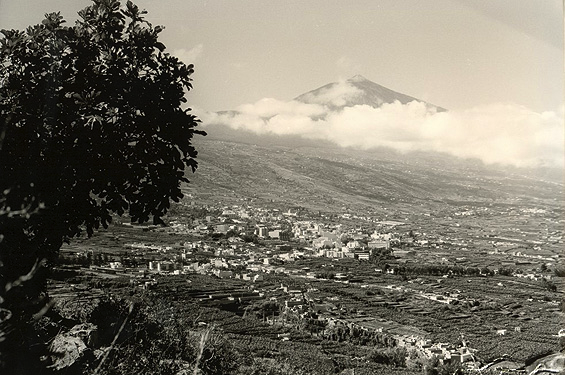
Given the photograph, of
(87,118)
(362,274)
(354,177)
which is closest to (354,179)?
(354,177)

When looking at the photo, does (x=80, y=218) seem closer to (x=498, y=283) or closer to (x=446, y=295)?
(x=446, y=295)

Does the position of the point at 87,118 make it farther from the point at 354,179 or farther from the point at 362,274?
the point at 354,179

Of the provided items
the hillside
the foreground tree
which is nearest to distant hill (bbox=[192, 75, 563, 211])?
the hillside

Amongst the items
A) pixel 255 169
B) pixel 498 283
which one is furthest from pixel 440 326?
pixel 255 169

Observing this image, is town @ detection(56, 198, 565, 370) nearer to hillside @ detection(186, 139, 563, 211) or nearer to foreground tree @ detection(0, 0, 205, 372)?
hillside @ detection(186, 139, 563, 211)

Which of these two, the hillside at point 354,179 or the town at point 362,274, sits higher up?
the hillside at point 354,179

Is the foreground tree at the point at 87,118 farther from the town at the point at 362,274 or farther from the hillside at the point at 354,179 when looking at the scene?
the hillside at the point at 354,179

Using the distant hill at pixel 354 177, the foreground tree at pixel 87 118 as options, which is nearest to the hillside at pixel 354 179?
the distant hill at pixel 354 177

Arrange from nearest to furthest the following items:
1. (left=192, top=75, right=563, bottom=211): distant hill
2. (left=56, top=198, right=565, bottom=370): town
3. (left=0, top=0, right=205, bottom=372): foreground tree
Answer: (left=0, top=0, right=205, bottom=372): foreground tree
(left=56, top=198, right=565, bottom=370): town
(left=192, top=75, right=563, bottom=211): distant hill

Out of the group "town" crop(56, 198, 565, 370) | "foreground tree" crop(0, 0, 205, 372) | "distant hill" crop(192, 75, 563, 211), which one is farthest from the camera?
"distant hill" crop(192, 75, 563, 211)
